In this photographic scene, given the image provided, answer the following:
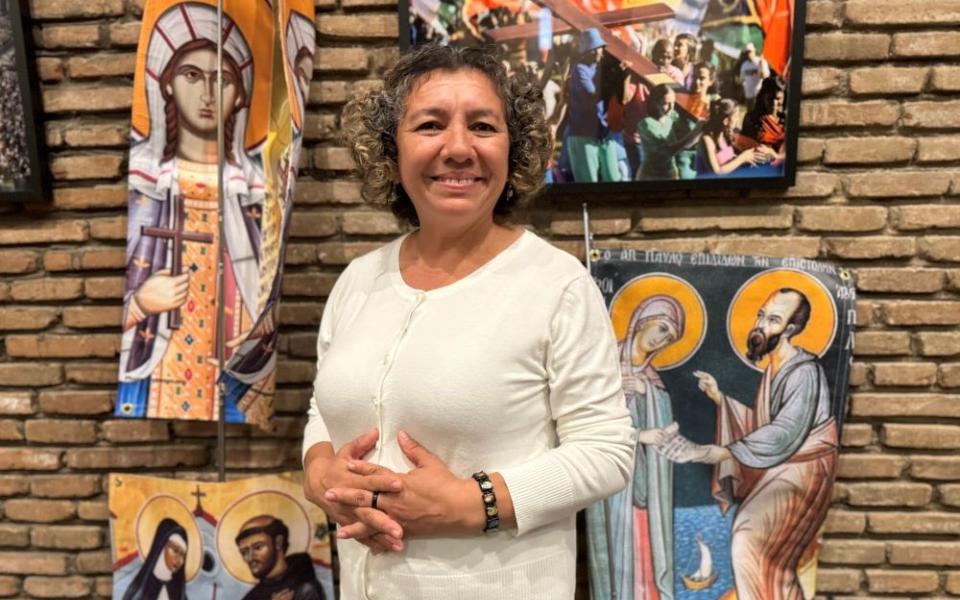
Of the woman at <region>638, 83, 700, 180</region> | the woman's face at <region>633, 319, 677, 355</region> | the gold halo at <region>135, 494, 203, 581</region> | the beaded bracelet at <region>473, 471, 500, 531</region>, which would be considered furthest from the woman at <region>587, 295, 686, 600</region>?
the gold halo at <region>135, 494, 203, 581</region>

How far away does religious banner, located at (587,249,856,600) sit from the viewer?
1796 mm

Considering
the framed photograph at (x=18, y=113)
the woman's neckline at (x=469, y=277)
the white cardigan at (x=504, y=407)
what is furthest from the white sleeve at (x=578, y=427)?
the framed photograph at (x=18, y=113)

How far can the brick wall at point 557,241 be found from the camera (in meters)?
1.76

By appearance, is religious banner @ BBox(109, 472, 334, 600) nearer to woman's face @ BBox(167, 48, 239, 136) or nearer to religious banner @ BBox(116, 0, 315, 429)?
religious banner @ BBox(116, 0, 315, 429)

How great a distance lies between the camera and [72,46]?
188 cm

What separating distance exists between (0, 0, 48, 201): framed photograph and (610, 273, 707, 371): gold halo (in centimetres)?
Answer: 171

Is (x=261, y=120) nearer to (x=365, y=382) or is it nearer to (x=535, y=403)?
(x=365, y=382)

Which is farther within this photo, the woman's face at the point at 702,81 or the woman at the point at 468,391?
the woman's face at the point at 702,81

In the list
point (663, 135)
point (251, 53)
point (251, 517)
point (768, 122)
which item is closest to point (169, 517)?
point (251, 517)

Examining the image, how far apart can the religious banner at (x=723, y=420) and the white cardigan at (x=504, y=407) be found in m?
0.63

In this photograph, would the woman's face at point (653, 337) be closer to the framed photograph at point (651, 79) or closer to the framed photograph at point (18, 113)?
the framed photograph at point (651, 79)

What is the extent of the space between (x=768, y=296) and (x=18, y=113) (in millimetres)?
2181

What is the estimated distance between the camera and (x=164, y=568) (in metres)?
1.90

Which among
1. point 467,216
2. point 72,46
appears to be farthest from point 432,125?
point 72,46
